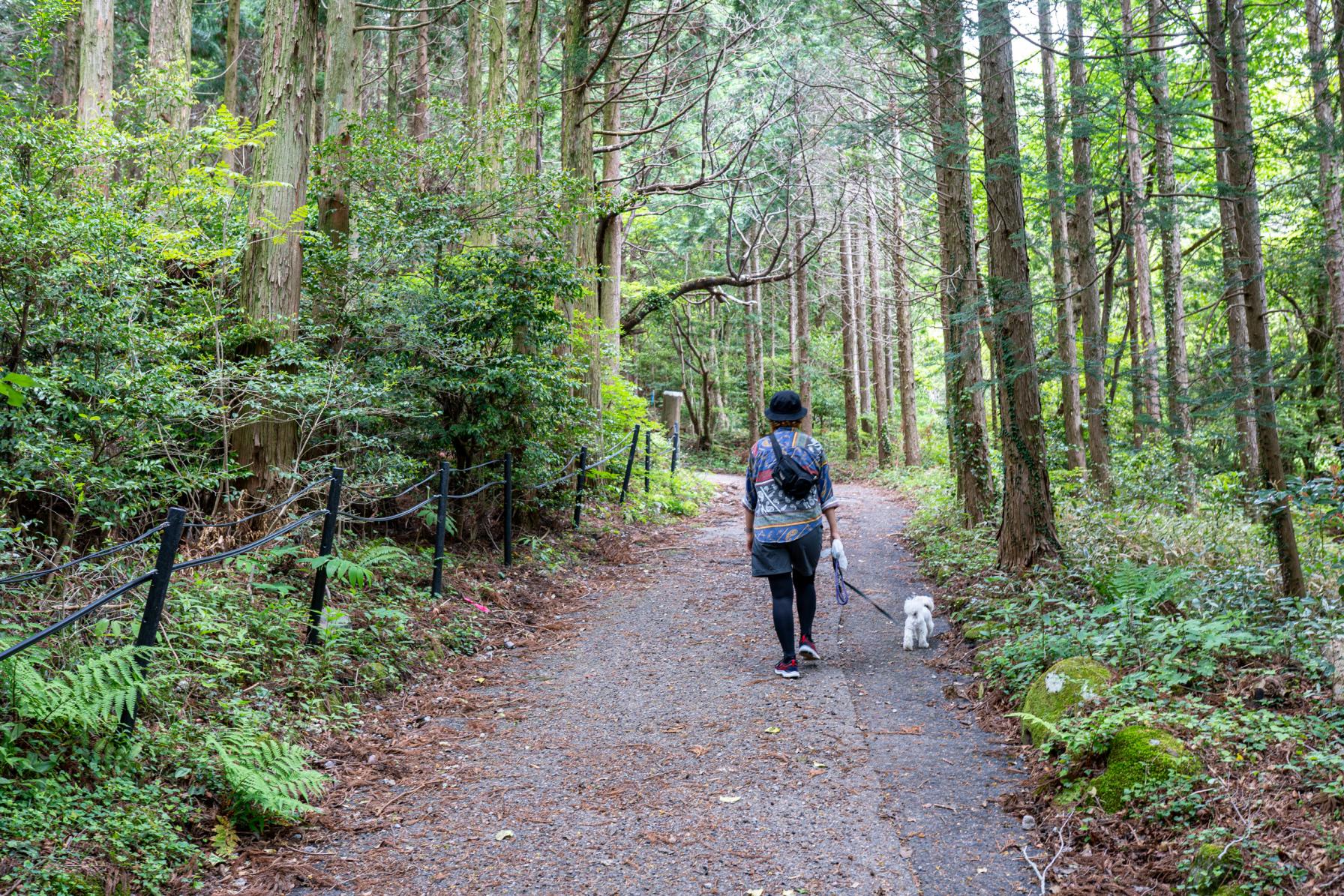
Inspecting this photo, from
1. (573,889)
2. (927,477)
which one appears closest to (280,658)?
(573,889)

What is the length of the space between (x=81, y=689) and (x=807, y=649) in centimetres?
459

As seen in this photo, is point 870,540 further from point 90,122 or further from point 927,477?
point 90,122

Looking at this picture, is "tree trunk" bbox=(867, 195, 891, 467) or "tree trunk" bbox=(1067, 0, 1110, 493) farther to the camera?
"tree trunk" bbox=(867, 195, 891, 467)

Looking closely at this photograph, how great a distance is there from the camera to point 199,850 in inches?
148

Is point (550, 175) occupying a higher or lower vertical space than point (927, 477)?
higher

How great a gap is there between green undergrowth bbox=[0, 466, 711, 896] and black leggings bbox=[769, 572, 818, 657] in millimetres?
2649

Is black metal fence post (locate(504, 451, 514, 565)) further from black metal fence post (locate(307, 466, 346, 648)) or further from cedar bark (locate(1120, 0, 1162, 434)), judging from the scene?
cedar bark (locate(1120, 0, 1162, 434))

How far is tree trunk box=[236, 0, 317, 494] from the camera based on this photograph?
306 inches

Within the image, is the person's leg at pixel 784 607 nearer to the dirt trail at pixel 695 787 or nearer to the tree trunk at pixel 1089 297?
the dirt trail at pixel 695 787

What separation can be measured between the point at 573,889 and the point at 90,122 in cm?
742

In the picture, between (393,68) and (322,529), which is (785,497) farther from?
(393,68)

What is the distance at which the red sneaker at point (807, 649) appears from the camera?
6605 mm

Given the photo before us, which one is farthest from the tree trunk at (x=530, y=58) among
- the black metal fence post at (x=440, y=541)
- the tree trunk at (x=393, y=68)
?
the tree trunk at (x=393, y=68)

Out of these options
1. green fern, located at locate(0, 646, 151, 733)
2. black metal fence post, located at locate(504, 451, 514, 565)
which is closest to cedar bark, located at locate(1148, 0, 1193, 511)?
black metal fence post, located at locate(504, 451, 514, 565)
